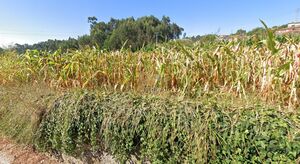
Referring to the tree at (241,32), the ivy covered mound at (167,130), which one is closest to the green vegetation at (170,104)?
→ the ivy covered mound at (167,130)

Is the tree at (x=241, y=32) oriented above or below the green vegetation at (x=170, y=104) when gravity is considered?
above

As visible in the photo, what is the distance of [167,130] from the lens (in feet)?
7.55

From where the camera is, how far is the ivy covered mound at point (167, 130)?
1867 millimetres

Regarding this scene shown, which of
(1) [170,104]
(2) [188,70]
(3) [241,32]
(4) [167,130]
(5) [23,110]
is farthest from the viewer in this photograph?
(3) [241,32]

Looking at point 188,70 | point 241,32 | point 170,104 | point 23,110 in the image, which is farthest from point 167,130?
point 241,32

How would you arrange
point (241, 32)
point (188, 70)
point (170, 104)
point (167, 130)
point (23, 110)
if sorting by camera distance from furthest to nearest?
point (241, 32), point (23, 110), point (188, 70), point (170, 104), point (167, 130)

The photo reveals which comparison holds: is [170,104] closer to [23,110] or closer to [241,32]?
[23,110]

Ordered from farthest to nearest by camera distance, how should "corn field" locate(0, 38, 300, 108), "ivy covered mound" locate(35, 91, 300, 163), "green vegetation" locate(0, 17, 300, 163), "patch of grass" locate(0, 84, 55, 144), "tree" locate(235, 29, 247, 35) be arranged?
1. "tree" locate(235, 29, 247, 35)
2. "patch of grass" locate(0, 84, 55, 144)
3. "corn field" locate(0, 38, 300, 108)
4. "green vegetation" locate(0, 17, 300, 163)
5. "ivy covered mound" locate(35, 91, 300, 163)

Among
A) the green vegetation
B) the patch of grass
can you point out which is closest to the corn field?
the green vegetation

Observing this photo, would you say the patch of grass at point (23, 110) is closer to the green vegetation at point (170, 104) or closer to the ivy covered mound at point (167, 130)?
the green vegetation at point (170, 104)

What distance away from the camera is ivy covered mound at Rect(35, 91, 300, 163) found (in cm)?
187

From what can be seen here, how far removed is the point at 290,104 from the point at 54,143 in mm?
2734

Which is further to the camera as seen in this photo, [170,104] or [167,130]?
[170,104]

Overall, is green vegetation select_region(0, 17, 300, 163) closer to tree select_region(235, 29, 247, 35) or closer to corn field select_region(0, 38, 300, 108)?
corn field select_region(0, 38, 300, 108)
